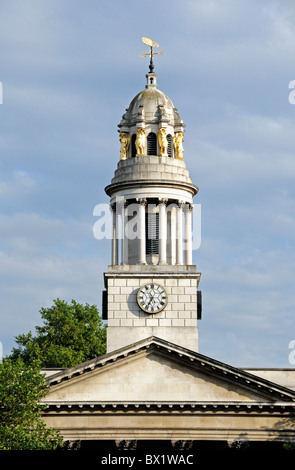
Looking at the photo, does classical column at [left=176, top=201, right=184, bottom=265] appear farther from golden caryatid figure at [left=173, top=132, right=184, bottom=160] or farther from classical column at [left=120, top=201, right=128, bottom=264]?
golden caryatid figure at [left=173, top=132, right=184, bottom=160]

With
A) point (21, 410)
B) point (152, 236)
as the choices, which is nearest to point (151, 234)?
point (152, 236)

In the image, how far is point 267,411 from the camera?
246 feet

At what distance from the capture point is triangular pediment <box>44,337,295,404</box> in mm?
75000

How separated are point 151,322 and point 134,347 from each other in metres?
6.15

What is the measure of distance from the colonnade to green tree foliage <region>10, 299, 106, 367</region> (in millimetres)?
28381

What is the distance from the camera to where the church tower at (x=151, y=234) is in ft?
268

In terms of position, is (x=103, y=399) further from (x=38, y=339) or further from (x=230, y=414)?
(x=38, y=339)

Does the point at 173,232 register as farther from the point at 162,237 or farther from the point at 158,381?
the point at 158,381

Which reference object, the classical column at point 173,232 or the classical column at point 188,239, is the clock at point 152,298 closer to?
the classical column at point 173,232

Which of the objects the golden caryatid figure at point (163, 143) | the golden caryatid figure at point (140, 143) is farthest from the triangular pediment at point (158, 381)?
the golden caryatid figure at point (163, 143)

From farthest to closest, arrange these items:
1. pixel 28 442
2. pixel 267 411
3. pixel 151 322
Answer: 1. pixel 151 322
2. pixel 267 411
3. pixel 28 442

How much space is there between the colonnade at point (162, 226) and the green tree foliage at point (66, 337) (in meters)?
28.4

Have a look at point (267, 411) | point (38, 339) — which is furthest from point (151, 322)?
point (38, 339)

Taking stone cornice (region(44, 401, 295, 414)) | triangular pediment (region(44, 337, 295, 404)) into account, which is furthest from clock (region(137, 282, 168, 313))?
stone cornice (region(44, 401, 295, 414))
